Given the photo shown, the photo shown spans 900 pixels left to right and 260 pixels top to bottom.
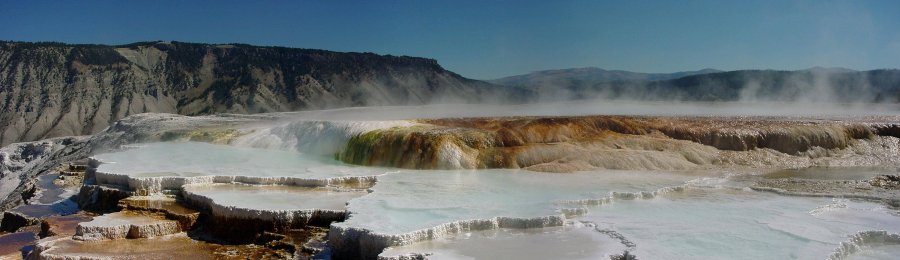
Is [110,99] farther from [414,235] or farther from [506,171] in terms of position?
[414,235]

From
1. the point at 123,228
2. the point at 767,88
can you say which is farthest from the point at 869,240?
the point at 767,88

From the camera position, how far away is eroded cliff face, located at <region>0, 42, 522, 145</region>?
219 feet

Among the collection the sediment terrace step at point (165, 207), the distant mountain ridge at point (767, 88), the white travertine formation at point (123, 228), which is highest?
the distant mountain ridge at point (767, 88)

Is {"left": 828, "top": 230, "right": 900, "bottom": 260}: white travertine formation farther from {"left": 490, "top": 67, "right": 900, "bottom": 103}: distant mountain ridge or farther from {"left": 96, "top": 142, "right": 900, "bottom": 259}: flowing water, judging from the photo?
{"left": 490, "top": 67, "right": 900, "bottom": 103}: distant mountain ridge

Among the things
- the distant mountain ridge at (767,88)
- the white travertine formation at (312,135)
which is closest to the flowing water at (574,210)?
the white travertine formation at (312,135)

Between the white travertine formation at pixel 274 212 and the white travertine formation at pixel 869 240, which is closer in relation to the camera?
the white travertine formation at pixel 869 240

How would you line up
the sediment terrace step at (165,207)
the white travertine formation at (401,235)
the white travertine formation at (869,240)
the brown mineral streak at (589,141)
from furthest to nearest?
the brown mineral streak at (589,141) < the sediment terrace step at (165,207) < the white travertine formation at (401,235) < the white travertine formation at (869,240)

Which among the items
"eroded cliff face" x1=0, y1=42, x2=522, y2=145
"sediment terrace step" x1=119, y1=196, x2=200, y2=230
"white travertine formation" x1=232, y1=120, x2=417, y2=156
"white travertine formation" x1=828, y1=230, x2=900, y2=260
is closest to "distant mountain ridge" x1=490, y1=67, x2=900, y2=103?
"eroded cliff face" x1=0, y1=42, x2=522, y2=145

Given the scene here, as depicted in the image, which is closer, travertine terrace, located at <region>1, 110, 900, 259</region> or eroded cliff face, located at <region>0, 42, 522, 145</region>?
travertine terrace, located at <region>1, 110, 900, 259</region>

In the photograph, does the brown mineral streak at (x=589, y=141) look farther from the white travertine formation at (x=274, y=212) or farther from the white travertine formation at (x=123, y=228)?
the white travertine formation at (x=123, y=228)

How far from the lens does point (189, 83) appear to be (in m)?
79.6

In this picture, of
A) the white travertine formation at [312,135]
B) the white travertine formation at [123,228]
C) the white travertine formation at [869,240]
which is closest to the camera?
the white travertine formation at [869,240]

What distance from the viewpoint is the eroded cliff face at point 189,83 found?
66.8 meters

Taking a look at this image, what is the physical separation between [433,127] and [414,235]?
9.88 meters
